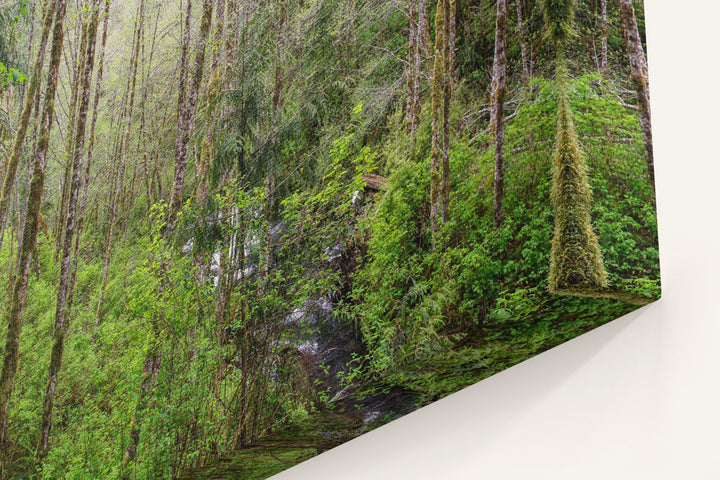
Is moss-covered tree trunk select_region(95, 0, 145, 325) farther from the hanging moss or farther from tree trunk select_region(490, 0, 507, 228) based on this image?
the hanging moss

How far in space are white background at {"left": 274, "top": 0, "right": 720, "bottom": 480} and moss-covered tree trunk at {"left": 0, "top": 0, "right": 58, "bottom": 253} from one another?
5.80 feet

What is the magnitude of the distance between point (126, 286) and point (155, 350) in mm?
295

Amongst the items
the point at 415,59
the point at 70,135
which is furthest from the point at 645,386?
the point at 70,135

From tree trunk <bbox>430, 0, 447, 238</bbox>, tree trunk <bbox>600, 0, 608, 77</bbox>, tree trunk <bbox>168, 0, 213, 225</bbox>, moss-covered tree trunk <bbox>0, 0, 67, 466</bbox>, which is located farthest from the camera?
tree trunk <bbox>600, 0, 608, 77</bbox>

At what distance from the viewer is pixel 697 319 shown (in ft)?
11.3

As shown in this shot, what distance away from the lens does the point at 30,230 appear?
2691 mm

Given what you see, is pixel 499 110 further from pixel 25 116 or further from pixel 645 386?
pixel 25 116

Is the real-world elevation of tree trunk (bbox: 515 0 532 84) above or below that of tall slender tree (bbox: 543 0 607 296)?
above

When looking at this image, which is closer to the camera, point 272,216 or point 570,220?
point 272,216

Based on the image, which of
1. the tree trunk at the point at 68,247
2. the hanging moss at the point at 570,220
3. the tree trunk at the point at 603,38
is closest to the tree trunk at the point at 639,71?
the tree trunk at the point at 603,38

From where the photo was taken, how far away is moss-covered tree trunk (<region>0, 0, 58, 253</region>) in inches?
104

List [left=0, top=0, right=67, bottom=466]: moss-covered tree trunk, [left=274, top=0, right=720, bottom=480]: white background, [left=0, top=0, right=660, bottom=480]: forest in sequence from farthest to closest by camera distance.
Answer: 1. [left=274, top=0, right=720, bottom=480]: white background
2. [left=0, top=0, right=660, bottom=480]: forest
3. [left=0, top=0, right=67, bottom=466]: moss-covered tree trunk

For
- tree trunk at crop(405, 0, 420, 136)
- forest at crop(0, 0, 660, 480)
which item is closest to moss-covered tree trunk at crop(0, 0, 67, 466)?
forest at crop(0, 0, 660, 480)

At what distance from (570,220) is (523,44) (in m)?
0.85
